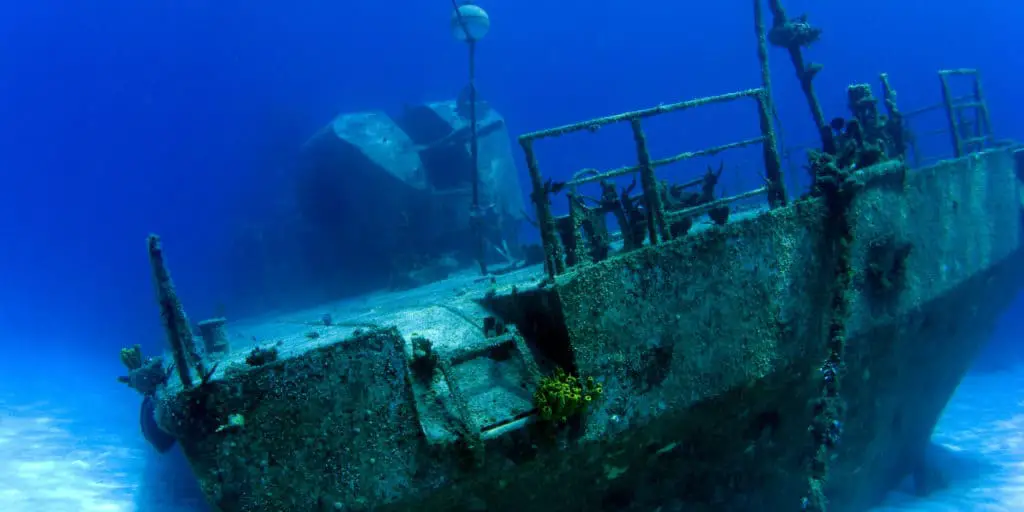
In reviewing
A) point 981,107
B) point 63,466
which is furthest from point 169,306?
point 63,466

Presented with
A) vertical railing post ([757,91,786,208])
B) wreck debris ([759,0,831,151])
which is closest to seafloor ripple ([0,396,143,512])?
vertical railing post ([757,91,786,208])

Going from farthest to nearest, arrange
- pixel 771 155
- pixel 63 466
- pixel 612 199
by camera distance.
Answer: pixel 63 466 → pixel 771 155 → pixel 612 199

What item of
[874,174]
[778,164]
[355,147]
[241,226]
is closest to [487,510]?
[778,164]

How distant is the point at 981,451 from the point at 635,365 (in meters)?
12.5

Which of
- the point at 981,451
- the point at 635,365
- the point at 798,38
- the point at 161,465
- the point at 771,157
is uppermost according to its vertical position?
the point at 798,38

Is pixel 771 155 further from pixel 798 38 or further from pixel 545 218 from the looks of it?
pixel 798 38

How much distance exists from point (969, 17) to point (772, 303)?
154481mm

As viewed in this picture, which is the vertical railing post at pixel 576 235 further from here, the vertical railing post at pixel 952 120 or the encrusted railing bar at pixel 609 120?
the vertical railing post at pixel 952 120

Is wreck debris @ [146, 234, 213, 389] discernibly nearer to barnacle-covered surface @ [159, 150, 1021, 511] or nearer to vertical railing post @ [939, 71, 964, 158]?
barnacle-covered surface @ [159, 150, 1021, 511]

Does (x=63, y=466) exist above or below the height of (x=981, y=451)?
above

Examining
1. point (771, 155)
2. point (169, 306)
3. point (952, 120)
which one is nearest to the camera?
point (169, 306)

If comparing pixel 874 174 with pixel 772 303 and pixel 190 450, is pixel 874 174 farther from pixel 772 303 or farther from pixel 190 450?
pixel 190 450

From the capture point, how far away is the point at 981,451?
12.5 m

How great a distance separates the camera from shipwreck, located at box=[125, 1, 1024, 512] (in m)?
3.89
